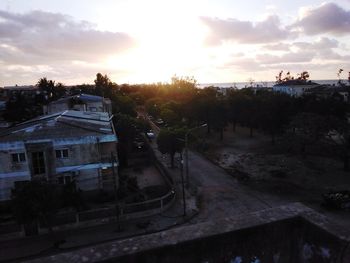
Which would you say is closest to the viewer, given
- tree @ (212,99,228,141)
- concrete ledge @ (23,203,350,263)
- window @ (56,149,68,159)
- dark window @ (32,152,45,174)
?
concrete ledge @ (23,203,350,263)

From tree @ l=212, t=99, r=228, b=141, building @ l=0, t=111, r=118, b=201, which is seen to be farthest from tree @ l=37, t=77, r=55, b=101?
building @ l=0, t=111, r=118, b=201

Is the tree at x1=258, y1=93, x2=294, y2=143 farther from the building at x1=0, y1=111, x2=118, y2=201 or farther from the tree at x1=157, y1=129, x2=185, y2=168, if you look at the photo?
the building at x1=0, y1=111, x2=118, y2=201

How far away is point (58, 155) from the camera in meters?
25.1

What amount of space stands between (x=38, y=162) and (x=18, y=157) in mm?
1462

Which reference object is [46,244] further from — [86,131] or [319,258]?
[319,258]

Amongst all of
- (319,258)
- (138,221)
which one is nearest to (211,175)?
(138,221)

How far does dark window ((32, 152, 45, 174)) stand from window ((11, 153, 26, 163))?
0.70 meters

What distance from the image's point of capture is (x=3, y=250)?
64.1 ft

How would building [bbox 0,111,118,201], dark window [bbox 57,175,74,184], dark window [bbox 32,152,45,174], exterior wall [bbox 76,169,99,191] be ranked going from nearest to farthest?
building [bbox 0,111,118,201]
dark window [bbox 32,152,45,174]
dark window [bbox 57,175,74,184]
exterior wall [bbox 76,169,99,191]

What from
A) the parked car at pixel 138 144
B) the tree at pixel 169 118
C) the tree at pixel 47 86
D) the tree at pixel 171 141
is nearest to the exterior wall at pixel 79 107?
the parked car at pixel 138 144

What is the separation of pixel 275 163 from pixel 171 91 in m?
57.1

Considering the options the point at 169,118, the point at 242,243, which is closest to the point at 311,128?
the point at 169,118

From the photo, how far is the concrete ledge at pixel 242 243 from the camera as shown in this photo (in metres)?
3.57

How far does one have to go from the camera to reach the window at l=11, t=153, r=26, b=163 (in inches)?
948
